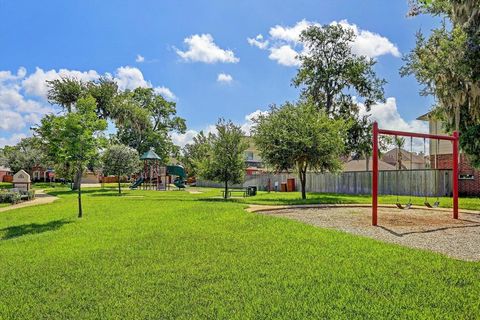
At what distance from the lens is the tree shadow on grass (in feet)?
34.4

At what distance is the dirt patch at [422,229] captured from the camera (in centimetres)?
780

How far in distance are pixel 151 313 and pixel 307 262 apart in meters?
2.86

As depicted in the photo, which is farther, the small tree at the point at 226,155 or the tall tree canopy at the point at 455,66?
the small tree at the point at 226,155

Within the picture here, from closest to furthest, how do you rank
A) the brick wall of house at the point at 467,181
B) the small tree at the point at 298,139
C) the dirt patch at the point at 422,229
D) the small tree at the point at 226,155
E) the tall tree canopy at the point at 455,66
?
1. the dirt patch at the point at 422,229
2. the tall tree canopy at the point at 455,66
3. the small tree at the point at 298,139
4. the small tree at the point at 226,155
5. the brick wall of house at the point at 467,181

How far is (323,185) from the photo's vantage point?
3212cm

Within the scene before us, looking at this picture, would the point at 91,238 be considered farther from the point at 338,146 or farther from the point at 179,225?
the point at 338,146

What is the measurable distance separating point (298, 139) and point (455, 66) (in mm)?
8016

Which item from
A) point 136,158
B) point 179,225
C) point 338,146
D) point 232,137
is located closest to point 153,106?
point 136,158

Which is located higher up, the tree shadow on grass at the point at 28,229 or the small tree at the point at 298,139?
the small tree at the point at 298,139

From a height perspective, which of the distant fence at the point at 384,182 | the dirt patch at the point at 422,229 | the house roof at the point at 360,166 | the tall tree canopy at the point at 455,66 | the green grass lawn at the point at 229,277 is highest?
the tall tree canopy at the point at 455,66

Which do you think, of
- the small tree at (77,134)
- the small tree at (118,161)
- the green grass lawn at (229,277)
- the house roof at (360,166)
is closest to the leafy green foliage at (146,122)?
the small tree at (118,161)

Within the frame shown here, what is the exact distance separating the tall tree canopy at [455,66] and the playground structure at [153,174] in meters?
27.5

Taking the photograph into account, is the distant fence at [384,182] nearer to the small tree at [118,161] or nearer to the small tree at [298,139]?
the small tree at [298,139]

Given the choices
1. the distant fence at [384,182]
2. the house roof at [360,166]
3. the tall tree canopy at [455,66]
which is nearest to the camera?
the tall tree canopy at [455,66]
